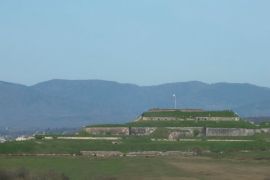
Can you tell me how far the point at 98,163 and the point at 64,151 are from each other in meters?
12.7

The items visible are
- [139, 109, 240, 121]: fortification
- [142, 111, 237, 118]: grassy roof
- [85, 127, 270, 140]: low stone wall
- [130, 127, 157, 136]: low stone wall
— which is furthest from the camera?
[142, 111, 237, 118]: grassy roof

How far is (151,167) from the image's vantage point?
52156mm

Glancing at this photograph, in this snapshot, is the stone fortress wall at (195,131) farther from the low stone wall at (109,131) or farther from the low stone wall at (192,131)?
the low stone wall at (109,131)

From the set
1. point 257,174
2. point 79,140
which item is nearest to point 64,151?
point 79,140

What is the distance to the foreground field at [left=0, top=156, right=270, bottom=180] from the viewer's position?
45.7 m

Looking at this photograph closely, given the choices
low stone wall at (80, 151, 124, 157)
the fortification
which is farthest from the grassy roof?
low stone wall at (80, 151, 124, 157)

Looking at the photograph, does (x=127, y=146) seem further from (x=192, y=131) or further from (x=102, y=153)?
(x=192, y=131)

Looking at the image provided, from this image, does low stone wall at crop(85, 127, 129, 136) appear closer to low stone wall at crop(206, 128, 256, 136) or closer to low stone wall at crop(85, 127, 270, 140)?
low stone wall at crop(85, 127, 270, 140)

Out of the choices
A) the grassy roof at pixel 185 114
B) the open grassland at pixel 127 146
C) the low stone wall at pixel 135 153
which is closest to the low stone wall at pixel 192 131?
the grassy roof at pixel 185 114

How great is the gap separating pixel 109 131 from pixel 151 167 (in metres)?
37.4

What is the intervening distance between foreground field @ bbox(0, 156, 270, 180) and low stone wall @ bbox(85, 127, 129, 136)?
2561 centimetres

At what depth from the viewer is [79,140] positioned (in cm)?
7569

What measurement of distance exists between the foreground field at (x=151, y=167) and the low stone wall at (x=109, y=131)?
84.0 feet

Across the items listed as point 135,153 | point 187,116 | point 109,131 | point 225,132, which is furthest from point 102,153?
point 187,116
